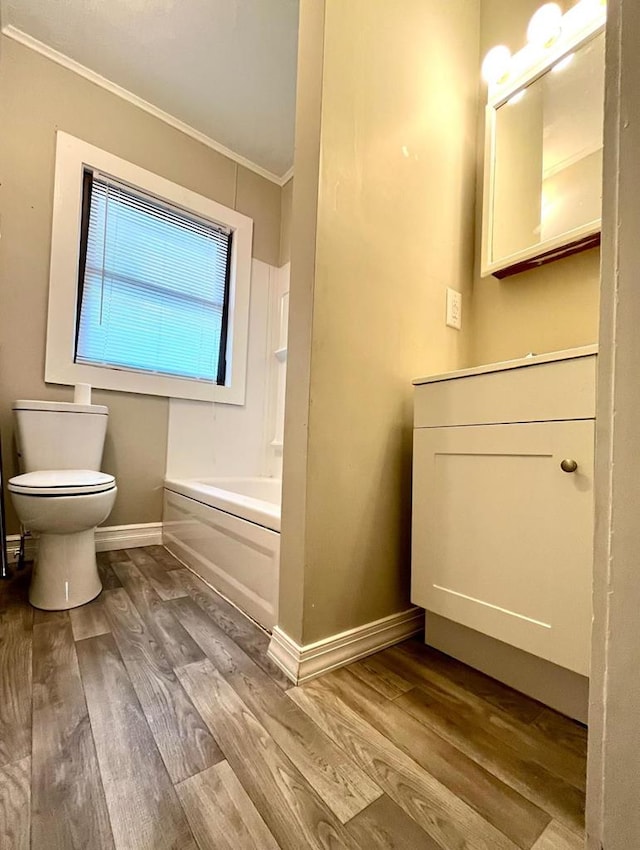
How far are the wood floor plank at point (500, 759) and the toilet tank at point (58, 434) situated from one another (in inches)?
64.3

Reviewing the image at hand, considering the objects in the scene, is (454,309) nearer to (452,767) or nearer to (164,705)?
(452,767)

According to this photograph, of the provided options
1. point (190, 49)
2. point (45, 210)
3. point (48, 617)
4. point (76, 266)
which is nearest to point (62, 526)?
point (48, 617)

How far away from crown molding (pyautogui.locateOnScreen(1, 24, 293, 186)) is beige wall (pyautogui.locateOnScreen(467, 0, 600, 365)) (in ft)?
4.82

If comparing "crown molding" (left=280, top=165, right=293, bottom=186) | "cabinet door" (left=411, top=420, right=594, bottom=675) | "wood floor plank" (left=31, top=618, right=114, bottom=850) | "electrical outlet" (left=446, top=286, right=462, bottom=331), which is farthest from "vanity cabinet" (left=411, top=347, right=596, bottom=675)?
"crown molding" (left=280, top=165, right=293, bottom=186)

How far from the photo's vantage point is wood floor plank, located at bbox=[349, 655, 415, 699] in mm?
930

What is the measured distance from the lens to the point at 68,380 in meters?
1.85

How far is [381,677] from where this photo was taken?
99 cm

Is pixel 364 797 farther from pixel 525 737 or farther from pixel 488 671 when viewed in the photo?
pixel 488 671

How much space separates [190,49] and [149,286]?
1140mm

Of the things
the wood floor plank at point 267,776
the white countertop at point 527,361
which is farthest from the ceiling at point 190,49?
the wood floor plank at point 267,776

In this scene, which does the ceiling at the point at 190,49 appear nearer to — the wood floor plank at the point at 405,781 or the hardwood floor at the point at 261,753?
the hardwood floor at the point at 261,753

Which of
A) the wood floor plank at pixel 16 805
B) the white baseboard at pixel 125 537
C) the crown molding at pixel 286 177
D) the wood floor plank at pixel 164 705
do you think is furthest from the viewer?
the crown molding at pixel 286 177

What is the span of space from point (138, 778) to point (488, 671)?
86 centimetres

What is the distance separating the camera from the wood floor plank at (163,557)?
5.84ft
